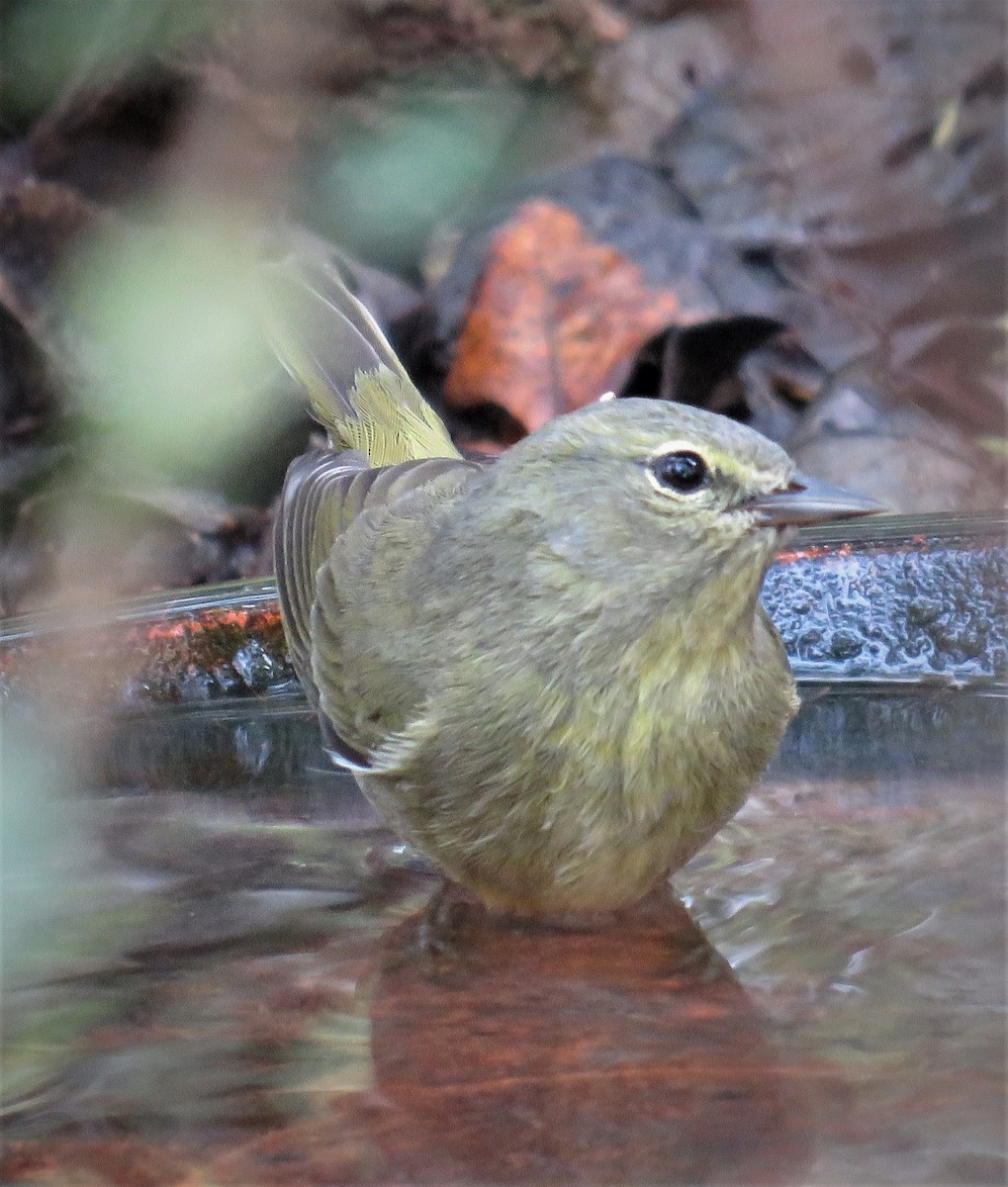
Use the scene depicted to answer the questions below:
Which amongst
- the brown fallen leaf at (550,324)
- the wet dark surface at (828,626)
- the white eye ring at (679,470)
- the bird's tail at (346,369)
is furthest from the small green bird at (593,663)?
the brown fallen leaf at (550,324)

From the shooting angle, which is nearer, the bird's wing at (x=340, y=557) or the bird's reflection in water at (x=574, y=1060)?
the bird's reflection in water at (x=574, y=1060)

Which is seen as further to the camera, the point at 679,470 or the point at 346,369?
the point at 346,369

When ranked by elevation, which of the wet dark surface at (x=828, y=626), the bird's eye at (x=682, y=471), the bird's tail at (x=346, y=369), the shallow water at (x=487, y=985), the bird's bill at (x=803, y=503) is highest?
the bird's tail at (x=346, y=369)

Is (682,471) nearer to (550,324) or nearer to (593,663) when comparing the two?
(593,663)

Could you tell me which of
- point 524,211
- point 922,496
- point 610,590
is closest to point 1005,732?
point 610,590

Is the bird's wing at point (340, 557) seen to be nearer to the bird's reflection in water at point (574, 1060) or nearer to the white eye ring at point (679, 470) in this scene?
the bird's reflection in water at point (574, 1060)

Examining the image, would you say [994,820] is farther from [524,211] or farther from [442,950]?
[524,211]

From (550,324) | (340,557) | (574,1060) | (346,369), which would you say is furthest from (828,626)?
(550,324)

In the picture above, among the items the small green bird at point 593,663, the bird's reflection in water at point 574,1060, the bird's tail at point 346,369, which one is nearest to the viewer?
the bird's reflection in water at point 574,1060
